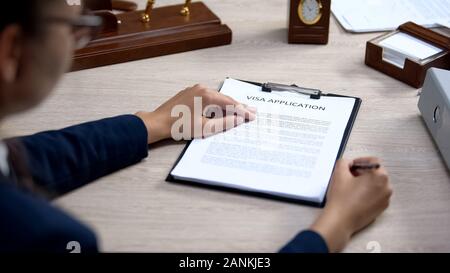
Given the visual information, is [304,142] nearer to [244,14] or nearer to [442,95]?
[442,95]

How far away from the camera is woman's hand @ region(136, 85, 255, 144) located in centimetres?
98

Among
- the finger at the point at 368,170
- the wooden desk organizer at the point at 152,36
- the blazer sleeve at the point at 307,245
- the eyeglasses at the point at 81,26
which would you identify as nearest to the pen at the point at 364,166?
the finger at the point at 368,170

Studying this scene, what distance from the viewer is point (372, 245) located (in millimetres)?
799

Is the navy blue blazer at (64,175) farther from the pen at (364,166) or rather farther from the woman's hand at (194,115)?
the pen at (364,166)

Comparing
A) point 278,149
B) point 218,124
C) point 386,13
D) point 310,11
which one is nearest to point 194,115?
point 218,124

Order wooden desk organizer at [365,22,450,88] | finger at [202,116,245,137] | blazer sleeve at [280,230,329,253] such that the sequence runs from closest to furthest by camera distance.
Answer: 1. blazer sleeve at [280,230,329,253]
2. finger at [202,116,245,137]
3. wooden desk organizer at [365,22,450,88]

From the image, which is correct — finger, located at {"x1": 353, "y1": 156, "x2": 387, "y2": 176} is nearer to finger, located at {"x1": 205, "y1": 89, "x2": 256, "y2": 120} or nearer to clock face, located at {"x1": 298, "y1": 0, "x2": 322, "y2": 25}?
finger, located at {"x1": 205, "y1": 89, "x2": 256, "y2": 120}

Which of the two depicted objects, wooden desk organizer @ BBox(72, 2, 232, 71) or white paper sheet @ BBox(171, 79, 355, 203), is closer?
white paper sheet @ BBox(171, 79, 355, 203)

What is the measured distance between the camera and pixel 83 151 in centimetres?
91

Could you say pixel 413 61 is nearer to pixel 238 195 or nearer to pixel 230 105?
pixel 230 105

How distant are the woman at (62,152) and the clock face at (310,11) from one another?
0.34 metres

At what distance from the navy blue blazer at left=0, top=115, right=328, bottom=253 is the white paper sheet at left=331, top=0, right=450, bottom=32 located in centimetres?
65

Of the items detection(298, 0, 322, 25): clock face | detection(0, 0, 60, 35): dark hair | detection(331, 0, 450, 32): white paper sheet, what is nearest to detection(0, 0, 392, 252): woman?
detection(0, 0, 60, 35): dark hair

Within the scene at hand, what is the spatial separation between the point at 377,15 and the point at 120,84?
645 mm
